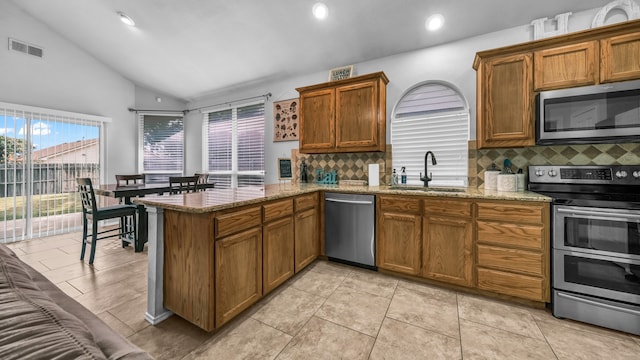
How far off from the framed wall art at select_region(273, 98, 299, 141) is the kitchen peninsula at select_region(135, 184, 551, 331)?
4.99ft

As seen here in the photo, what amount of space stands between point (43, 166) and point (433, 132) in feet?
19.2

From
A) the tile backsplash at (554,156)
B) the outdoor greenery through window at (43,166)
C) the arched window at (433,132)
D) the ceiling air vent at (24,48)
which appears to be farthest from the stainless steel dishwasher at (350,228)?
the ceiling air vent at (24,48)

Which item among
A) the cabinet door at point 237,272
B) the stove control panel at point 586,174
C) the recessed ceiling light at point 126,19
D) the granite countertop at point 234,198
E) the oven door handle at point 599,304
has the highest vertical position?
the recessed ceiling light at point 126,19

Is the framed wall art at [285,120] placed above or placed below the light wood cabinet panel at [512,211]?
above

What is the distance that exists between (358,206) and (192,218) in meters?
1.62

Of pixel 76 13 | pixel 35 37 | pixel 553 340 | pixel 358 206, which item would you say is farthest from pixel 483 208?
pixel 35 37

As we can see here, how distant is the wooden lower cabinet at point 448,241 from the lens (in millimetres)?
2162

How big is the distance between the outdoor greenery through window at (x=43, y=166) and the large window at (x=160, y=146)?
719 mm

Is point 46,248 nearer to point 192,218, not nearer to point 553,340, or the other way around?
point 192,218

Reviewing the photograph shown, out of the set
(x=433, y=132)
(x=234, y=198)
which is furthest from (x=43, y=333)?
(x=433, y=132)

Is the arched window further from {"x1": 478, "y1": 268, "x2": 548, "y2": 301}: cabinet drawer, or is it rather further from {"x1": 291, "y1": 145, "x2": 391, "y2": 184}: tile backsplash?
{"x1": 478, "y1": 268, "x2": 548, "y2": 301}: cabinet drawer

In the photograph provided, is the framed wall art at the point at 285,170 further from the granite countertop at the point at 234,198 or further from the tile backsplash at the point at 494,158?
the granite countertop at the point at 234,198

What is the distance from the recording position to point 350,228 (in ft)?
8.79

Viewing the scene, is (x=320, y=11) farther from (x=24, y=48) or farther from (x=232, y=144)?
(x=24, y=48)
